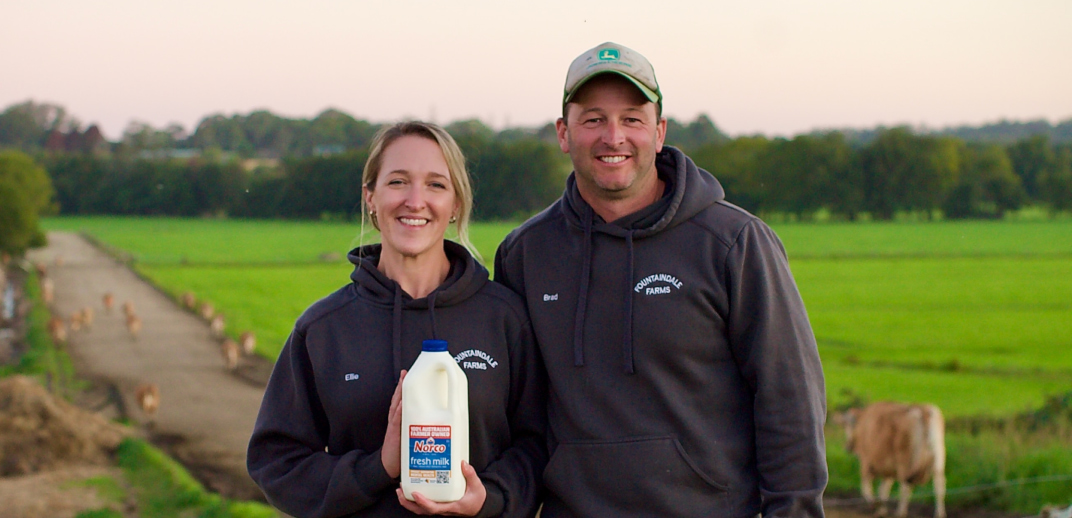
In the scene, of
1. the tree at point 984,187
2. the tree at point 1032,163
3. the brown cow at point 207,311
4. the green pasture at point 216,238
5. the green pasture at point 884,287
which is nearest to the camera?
the green pasture at point 884,287

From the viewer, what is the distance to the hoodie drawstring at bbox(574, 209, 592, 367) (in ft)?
10.5

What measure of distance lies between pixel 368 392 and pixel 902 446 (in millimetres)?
8791

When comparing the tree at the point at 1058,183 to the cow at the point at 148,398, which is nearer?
the cow at the point at 148,398

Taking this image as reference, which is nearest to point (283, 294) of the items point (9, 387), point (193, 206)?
point (193, 206)

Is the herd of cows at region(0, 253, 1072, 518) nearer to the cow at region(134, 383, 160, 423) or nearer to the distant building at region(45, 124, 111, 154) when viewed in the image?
the cow at region(134, 383, 160, 423)

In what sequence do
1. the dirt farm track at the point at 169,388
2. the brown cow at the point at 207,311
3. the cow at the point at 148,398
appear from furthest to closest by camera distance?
the brown cow at the point at 207,311
the cow at the point at 148,398
the dirt farm track at the point at 169,388

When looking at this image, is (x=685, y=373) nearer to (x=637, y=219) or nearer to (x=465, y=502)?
(x=637, y=219)

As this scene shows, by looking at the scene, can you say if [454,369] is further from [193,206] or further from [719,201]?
[193,206]

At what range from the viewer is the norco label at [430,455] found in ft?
9.20

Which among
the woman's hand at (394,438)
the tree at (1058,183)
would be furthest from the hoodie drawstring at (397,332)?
the tree at (1058,183)

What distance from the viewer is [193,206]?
5462 cm

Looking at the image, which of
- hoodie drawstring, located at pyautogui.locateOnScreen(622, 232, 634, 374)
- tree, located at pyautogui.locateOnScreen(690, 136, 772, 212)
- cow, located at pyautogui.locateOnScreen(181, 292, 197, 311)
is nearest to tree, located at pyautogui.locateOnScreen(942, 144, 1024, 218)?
tree, located at pyautogui.locateOnScreen(690, 136, 772, 212)

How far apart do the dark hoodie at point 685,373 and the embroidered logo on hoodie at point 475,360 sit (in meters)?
0.23

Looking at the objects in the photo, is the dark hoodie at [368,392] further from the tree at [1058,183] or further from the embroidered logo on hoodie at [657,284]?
the tree at [1058,183]
